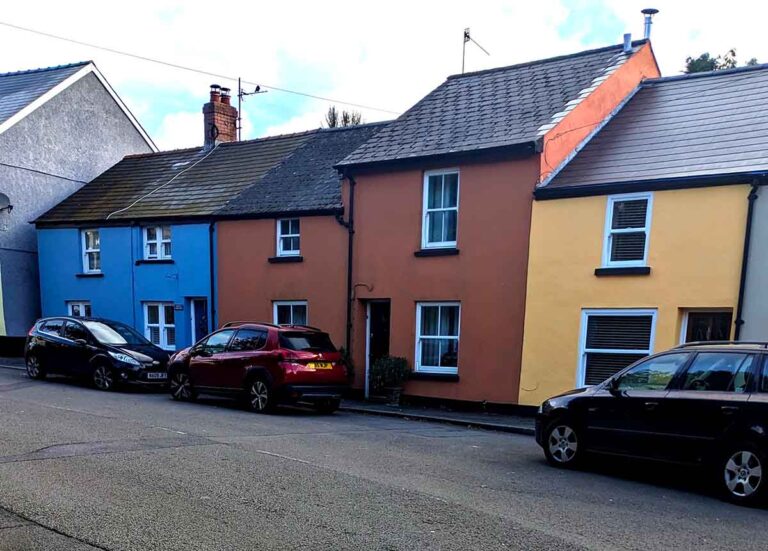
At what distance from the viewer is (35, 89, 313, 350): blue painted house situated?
18469 mm

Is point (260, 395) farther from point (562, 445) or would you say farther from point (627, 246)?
point (627, 246)

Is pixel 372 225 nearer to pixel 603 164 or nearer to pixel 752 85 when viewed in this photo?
pixel 603 164

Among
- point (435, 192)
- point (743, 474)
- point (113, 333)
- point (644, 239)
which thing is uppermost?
point (435, 192)

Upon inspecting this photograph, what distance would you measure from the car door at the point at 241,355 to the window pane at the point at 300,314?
11.9 feet

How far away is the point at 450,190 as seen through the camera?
1388 cm

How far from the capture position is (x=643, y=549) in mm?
5070

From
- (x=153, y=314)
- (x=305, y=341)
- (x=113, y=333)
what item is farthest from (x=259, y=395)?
(x=153, y=314)

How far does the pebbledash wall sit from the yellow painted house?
1011 cm

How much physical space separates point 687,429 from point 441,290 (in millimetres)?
7116

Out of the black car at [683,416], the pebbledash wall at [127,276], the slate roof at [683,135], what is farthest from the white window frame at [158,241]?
the black car at [683,416]

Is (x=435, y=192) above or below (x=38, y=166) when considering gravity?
below

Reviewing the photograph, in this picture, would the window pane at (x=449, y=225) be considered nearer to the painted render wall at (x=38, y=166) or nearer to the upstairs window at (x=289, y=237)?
the upstairs window at (x=289, y=237)

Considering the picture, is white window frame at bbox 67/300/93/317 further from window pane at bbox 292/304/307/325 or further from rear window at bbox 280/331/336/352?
rear window at bbox 280/331/336/352

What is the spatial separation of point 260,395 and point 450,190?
6.01 m
